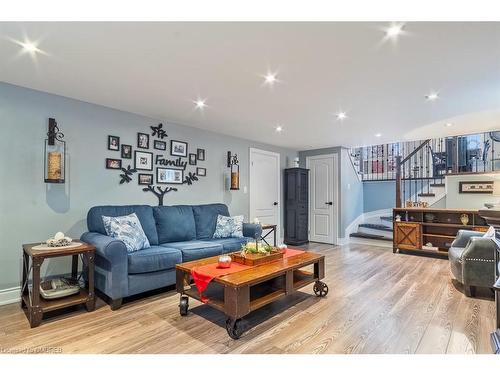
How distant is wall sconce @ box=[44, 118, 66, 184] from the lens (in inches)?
115

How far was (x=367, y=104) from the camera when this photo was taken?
3.35 metres

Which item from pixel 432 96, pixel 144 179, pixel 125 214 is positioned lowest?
pixel 125 214

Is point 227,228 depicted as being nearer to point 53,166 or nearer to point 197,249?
point 197,249

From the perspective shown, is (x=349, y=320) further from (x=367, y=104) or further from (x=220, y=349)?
(x=367, y=104)

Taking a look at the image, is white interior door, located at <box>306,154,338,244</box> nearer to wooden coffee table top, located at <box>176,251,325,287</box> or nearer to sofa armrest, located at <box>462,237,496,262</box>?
sofa armrest, located at <box>462,237,496,262</box>

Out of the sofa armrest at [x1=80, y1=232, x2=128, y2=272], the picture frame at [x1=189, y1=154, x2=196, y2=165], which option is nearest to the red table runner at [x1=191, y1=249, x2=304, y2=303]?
the sofa armrest at [x1=80, y1=232, x2=128, y2=272]

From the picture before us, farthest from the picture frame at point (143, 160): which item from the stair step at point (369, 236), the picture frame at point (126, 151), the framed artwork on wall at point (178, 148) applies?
the stair step at point (369, 236)

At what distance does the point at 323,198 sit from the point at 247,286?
4.64 meters

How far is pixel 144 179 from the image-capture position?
3.82m

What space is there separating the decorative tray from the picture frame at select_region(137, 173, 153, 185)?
1.82 metres

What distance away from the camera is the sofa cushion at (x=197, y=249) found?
3.13 meters

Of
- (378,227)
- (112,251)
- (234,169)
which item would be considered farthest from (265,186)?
(112,251)

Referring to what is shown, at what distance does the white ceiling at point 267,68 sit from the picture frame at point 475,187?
157 cm

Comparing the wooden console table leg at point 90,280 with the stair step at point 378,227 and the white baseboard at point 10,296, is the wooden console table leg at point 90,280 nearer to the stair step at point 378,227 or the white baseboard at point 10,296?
the white baseboard at point 10,296
